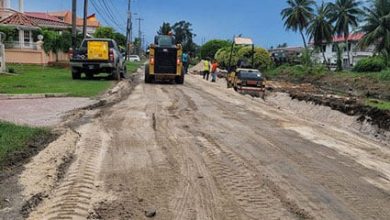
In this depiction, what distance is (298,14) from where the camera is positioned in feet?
280

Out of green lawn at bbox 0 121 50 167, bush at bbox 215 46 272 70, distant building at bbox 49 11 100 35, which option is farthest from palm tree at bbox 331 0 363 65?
green lawn at bbox 0 121 50 167

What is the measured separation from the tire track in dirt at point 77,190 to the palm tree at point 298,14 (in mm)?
79134

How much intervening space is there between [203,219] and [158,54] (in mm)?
23602

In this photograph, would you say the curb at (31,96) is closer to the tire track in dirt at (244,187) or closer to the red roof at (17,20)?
the tire track in dirt at (244,187)

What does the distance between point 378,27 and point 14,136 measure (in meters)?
56.1

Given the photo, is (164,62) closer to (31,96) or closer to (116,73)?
(116,73)

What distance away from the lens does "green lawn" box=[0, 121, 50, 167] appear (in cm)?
833

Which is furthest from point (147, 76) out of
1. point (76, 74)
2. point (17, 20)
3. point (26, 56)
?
point (17, 20)

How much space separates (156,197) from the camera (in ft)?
20.9

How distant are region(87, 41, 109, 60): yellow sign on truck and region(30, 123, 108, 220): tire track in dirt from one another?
18.5 metres

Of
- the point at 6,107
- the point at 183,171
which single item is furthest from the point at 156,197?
the point at 6,107

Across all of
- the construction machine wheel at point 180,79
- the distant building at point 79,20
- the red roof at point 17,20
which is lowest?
the construction machine wheel at point 180,79

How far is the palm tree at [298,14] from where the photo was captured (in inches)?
3354

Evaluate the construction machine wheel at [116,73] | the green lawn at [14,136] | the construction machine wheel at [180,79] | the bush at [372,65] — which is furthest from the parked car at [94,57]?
the bush at [372,65]
